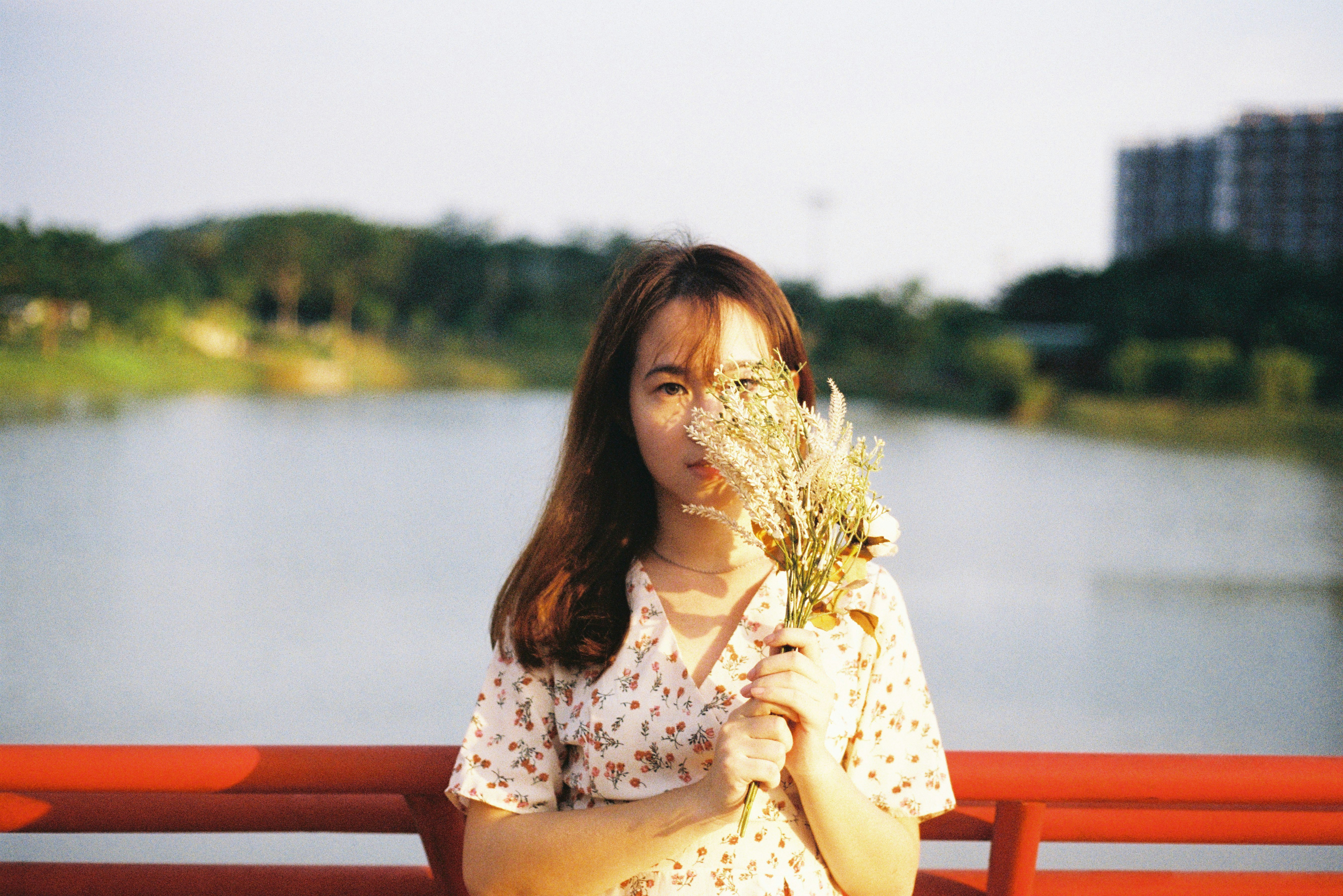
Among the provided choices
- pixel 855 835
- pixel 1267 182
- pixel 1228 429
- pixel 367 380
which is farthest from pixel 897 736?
pixel 1267 182

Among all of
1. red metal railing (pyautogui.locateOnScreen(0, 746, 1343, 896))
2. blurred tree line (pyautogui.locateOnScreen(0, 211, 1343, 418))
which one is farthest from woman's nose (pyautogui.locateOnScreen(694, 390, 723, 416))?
blurred tree line (pyautogui.locateOnScreen(0, 211, 1343, 418))

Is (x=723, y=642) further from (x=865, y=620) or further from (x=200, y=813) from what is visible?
(x=200, y=813)

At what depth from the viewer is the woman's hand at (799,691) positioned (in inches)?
34.3

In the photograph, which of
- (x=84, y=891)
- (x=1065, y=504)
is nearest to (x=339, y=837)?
(x=84, y=891)

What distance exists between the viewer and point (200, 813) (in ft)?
3.82

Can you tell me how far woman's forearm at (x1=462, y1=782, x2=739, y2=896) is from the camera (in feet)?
3.12

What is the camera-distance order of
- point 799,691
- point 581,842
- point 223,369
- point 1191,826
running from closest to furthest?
point 799,691 < point 581,842 < point 1191,826 < point 223,369

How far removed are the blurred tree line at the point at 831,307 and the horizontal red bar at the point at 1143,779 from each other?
46.8ft

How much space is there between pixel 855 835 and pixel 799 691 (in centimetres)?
18

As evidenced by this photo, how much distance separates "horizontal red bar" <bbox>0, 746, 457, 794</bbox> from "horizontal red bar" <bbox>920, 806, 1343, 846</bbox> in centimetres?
58

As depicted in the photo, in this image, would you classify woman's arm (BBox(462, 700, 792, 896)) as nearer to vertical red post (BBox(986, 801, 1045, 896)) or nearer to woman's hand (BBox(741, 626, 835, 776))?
woman's hand (BBox(741, 626, 835, 776))

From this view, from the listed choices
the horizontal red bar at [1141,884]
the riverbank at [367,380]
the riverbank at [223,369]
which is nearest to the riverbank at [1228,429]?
the riverbank at [367,380]

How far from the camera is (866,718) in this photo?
103 centimetres

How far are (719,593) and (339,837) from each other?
3278 mm
